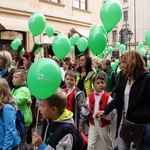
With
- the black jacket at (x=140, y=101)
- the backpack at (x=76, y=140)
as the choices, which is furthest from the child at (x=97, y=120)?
the backpack at (x=76, y=140)

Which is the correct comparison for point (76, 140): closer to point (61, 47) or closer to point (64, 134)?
point (64, 134)

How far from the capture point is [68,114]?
2238mm

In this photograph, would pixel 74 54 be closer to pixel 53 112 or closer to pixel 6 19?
pixel 6 19

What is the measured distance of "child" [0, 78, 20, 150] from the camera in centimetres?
256

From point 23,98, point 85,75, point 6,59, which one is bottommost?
point 23,98

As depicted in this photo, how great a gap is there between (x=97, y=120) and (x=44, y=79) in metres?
1.88

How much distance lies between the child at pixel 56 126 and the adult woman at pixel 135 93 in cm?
103

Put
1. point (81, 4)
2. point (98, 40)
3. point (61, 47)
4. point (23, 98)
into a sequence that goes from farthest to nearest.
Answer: point (81, 4), point (61, 47), point (98, 40), point (23, 98)

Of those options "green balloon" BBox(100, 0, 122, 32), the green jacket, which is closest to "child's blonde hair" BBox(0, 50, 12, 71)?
the green jacket

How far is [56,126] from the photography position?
2170 millimetres

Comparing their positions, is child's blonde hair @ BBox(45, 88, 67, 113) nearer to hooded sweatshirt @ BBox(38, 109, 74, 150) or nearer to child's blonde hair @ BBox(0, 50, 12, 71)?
hooded sweatshirt @ BBox(38, 109, 74, 150)

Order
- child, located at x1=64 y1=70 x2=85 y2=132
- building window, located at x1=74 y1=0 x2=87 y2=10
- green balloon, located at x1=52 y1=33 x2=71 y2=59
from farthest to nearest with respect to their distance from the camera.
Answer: building window, located at x1=74 y1=0 x2=87 y2=10, green balloon, located at x1=52 y1=33 x2=71 y2=59, child, located at x1=64 y1=70 x2=85 y2=132

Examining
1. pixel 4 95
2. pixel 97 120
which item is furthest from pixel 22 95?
pixel 97 120

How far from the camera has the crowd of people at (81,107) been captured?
7.15 feet
